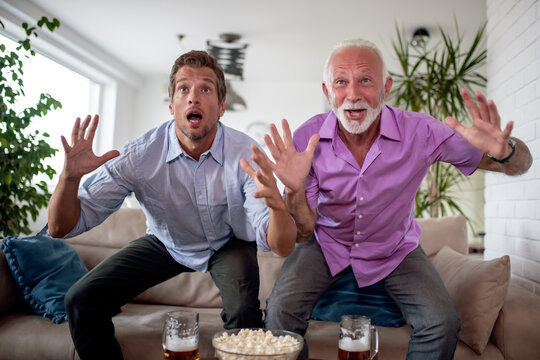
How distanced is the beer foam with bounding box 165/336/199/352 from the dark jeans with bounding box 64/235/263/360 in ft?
2.00

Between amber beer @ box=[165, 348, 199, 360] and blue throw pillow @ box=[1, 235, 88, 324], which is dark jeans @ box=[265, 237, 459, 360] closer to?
amber beer @ box=[165, 348, 199, 360]

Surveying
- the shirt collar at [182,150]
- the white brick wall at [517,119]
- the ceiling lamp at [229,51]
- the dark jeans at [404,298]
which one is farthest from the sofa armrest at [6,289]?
the ceiling lamp at [229,51]

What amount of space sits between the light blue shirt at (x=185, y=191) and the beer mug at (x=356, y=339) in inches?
29.5

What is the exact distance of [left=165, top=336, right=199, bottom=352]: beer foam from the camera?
0.98 meters

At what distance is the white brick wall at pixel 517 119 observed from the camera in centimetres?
203

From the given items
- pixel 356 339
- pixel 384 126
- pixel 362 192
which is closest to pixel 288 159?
pixel 362 192

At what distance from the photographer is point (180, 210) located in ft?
5.74

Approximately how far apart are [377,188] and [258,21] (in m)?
3.56

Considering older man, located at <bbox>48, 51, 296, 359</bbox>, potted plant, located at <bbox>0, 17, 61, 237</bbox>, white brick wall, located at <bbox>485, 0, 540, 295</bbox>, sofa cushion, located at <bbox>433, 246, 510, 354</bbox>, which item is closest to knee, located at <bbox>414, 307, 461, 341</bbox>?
sofa cushion, located at <bbox>433, 246, 510, 354</bbox>

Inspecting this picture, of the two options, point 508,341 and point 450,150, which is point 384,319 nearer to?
point 508,341

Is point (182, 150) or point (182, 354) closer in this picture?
point (182, 354)

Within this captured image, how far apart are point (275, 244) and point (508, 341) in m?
0.95

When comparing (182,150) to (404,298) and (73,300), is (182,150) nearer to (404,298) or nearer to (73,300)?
(73,300)

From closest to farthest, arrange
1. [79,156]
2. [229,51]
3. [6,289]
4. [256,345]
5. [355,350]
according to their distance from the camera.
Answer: [256,345] → [355,350] → [79,156] → [6,289] → [229,51]
